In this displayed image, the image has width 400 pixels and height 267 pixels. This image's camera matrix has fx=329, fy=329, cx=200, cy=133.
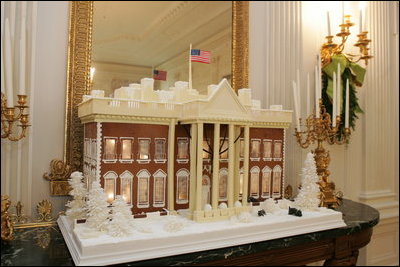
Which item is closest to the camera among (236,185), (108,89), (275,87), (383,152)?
(236,185)

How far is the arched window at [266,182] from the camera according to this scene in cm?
257

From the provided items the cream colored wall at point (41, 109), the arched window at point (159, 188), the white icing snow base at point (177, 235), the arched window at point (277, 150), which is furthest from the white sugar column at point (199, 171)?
the cream colored wall at point (41, 109)

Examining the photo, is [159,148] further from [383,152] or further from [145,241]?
[383,152]

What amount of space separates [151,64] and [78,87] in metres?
0.60

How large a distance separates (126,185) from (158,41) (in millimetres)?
1283

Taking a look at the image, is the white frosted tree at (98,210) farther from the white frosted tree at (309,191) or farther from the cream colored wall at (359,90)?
the cream colored wall at (359,90)

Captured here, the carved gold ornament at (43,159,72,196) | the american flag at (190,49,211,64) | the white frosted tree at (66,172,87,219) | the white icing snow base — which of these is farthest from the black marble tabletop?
the american flag at (190,49,211,64)

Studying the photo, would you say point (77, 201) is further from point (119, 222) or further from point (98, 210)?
point (119, 222)

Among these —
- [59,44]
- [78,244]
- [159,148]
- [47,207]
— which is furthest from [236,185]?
[59,44]

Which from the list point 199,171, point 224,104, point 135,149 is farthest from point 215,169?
point 135,149

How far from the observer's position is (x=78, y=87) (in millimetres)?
2410

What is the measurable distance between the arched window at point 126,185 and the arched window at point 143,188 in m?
0.05

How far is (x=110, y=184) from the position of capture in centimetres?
200

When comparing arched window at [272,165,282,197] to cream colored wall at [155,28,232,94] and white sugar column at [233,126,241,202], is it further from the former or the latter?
cream colored wall at [155,28,232,94]
